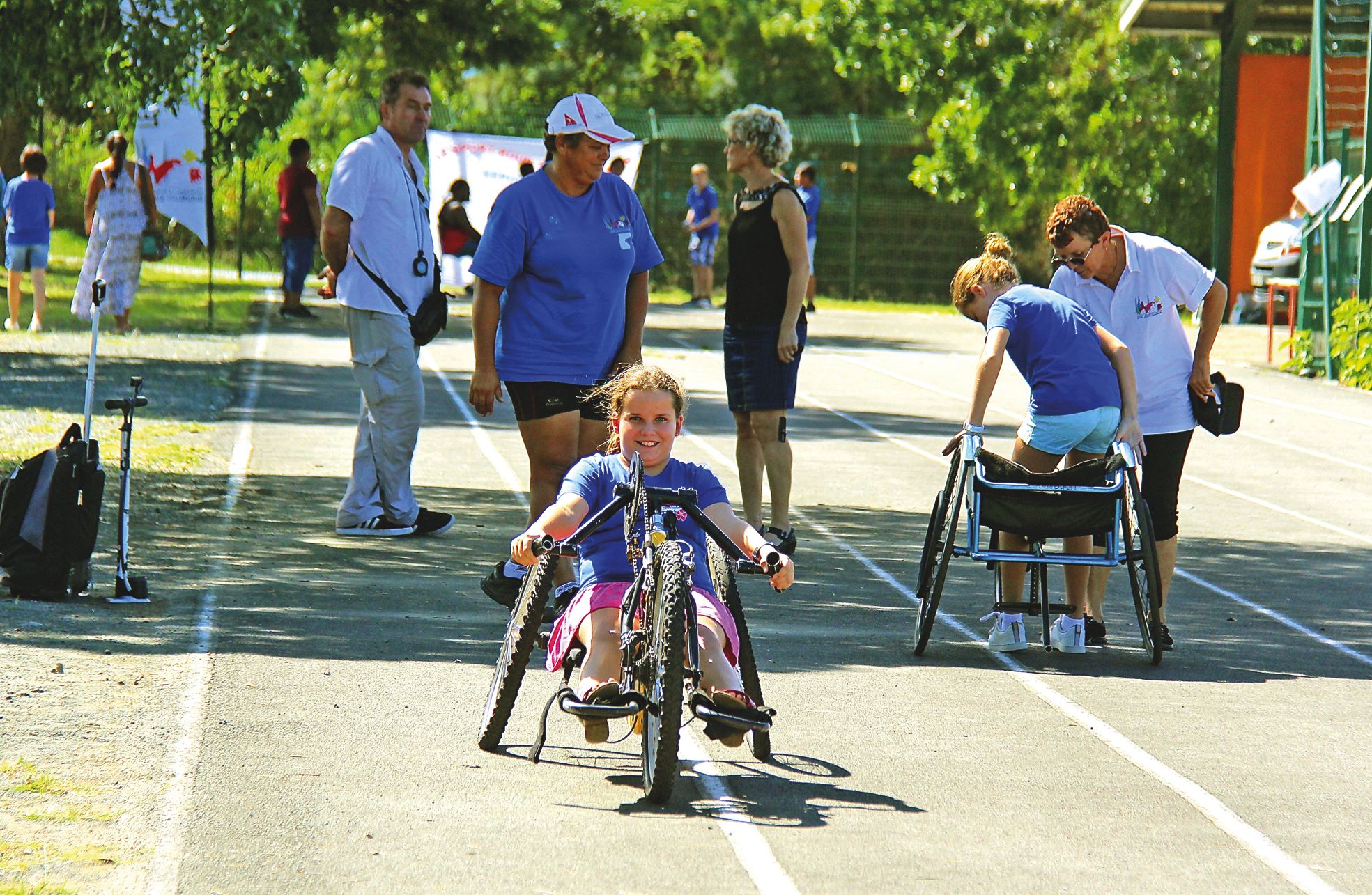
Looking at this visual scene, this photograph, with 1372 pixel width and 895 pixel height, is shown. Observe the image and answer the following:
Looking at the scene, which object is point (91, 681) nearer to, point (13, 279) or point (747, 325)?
point (747, 325)

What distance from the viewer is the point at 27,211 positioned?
20547mm

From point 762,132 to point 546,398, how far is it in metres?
2.33

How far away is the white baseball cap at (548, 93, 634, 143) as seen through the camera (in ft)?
23.9

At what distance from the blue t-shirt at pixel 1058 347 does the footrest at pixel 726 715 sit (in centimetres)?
253

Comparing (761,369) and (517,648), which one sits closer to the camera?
(517,648)

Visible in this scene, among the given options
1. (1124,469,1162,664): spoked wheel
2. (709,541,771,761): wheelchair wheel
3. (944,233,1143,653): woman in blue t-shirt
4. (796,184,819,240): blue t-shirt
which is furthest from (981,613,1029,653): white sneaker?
(796,184,819,240): blue t-shirt

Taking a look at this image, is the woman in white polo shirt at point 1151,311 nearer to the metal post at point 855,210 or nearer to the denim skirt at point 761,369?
the denim skirt at point 761,369

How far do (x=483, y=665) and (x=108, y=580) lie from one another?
2.22 m

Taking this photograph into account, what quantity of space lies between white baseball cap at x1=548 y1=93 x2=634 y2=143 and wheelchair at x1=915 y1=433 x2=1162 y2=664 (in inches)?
70.5

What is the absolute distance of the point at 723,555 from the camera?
5711 mm

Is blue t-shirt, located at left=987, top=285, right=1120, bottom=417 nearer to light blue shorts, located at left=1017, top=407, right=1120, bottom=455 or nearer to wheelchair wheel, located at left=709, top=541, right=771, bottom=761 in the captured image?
light blue shorts, located at left=1017, top=407, right=1120, bottom=455

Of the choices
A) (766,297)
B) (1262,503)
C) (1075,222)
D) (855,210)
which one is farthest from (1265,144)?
(1075,222)

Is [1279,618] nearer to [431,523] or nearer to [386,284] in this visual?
[431,523]

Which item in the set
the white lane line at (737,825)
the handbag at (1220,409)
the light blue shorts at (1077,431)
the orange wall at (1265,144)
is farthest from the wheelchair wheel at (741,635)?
the orange wall at (1265,144)
